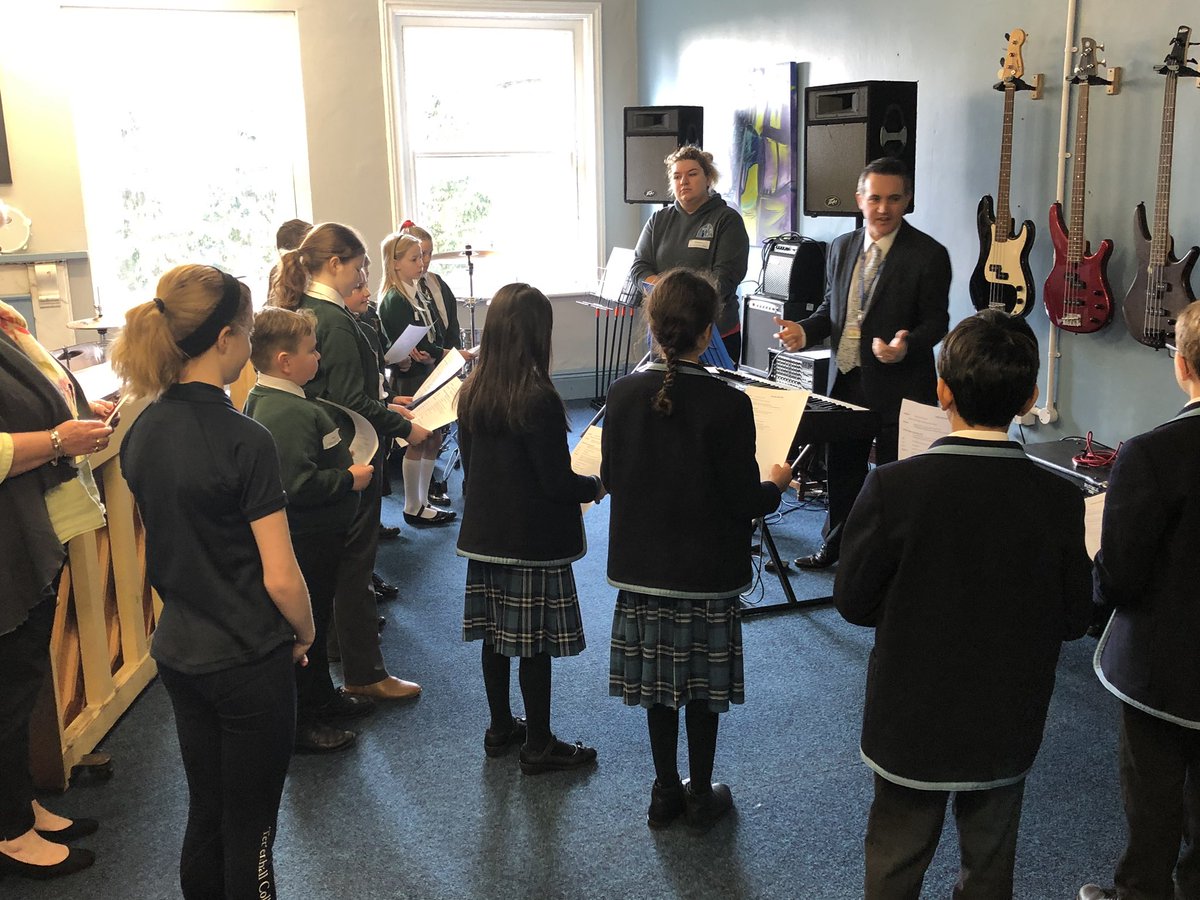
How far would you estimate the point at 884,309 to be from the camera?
135 inches

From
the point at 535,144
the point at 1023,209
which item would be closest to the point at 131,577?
the point at 1023,209

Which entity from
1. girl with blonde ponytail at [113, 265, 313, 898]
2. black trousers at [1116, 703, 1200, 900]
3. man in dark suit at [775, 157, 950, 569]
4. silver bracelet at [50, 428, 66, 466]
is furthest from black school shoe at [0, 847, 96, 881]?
man in dark suit at [775, 157, 950, 569]

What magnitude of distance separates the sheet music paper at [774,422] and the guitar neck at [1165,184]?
149 centimetres

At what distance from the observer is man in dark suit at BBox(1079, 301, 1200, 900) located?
1.63 meters

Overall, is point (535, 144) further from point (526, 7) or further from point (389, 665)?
point (389, 665)

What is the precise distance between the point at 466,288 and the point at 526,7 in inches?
68.7

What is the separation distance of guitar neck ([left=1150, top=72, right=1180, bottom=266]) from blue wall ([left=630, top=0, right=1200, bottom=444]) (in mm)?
87

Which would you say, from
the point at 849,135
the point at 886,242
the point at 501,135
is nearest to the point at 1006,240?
the point at 886,242

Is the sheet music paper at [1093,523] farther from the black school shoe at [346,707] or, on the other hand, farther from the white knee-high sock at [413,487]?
the white knee-high sock at [413,487]

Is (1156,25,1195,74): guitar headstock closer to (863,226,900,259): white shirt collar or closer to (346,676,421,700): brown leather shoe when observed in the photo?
(863,226,900,259): white shirt collar

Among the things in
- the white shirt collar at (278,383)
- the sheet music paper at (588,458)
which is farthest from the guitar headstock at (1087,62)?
the white shirt collar at (278,383)

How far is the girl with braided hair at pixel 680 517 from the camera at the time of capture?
1991 mm

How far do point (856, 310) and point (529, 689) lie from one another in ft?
5.93

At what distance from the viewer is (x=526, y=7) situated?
6422mm
